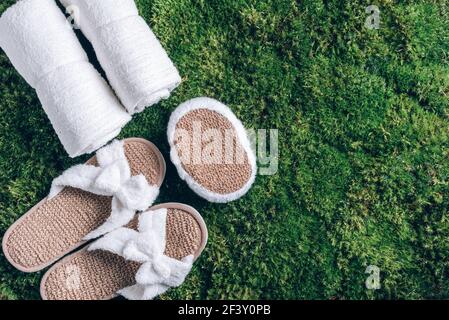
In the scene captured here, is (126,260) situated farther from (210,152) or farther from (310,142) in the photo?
(310,142)

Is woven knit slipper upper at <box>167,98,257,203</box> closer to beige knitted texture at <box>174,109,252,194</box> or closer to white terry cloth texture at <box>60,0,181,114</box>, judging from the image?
beige knitted texture at <box>174,109,252,194</box>

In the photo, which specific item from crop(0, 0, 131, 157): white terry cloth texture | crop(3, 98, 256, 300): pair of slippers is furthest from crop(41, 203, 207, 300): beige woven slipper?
crop(0, 0, 131, 157): white terry cloth texture

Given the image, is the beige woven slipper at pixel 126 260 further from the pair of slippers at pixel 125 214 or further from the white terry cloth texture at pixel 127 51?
the white terry cloth texture at pixel 127 51

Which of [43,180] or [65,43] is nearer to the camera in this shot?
[65,43]

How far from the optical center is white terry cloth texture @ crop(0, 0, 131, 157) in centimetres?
138

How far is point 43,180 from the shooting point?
1532 millimetres

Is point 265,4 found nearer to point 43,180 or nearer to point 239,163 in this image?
point 239,163

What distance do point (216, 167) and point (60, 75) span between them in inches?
18.4

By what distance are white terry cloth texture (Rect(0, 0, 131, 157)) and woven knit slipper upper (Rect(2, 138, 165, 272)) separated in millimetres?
82

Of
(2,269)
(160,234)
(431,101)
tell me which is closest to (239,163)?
(160,234)

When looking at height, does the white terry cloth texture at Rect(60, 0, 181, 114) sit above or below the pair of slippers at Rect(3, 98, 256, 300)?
above

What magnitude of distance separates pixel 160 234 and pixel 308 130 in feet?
1.66

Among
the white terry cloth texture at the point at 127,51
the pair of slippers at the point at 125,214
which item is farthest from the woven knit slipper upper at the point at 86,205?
the white terry cloth texture at the point at 127,51

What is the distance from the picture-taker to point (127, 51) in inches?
54.3
